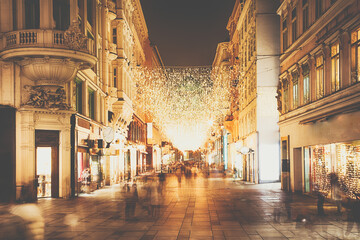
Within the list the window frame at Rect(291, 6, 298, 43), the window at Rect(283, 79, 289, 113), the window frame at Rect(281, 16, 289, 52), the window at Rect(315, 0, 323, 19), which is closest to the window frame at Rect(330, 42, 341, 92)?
the window at Rect(315, 0, 323, 19)

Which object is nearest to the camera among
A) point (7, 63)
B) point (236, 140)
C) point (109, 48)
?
point (7, 63)

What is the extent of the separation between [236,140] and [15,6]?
119 ft

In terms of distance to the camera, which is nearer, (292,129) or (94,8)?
(292,129)

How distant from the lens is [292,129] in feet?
84.7

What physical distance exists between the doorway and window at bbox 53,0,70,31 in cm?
638

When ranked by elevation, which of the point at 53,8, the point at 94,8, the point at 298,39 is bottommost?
the point at 298,39

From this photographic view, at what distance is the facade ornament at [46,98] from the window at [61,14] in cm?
386

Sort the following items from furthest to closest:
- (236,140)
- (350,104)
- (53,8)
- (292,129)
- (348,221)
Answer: (236,140) < (292,129) < (53,8) < (350,104) < (348,221)

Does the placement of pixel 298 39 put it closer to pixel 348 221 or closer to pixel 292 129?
pixel 292 129

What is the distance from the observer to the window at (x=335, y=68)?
18125mm

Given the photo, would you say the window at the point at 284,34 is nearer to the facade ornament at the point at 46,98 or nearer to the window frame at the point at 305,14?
the window frame at the point at 305,14

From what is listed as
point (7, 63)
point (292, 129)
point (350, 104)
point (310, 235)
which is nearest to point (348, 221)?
point (310, 235)

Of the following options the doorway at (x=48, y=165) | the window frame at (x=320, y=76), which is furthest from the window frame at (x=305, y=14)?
the doorway at (x=48, y=165)

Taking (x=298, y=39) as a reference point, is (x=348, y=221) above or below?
below
